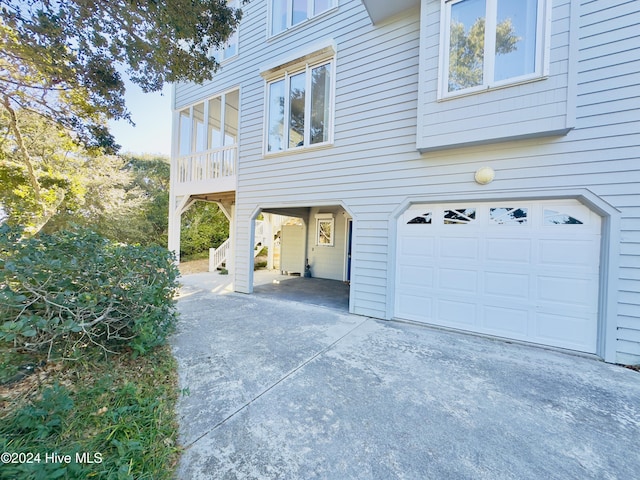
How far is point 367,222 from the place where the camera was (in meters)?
5.02

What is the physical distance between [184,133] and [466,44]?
8124 millimetres

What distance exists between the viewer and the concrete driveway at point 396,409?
1.76 metres

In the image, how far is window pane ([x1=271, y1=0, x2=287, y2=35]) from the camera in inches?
249

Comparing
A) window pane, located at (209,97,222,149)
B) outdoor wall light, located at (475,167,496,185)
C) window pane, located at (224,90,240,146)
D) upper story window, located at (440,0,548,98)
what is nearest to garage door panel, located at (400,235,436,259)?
outdoor wall light, located at (475,167,496,185)

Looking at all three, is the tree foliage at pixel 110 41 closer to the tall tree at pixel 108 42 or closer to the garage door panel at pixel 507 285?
the tall tree at pixel 108 42

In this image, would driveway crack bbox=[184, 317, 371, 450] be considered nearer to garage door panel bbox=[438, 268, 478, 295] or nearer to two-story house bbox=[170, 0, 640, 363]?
two-story house bbox=[170, 0, 640, 363]

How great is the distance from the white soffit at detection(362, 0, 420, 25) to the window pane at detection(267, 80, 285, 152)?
2.43 m

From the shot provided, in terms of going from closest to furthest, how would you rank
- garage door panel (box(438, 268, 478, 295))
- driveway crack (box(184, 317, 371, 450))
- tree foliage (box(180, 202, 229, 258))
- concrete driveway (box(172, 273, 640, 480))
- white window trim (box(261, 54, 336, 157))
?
1. concrete driveway (box(172, 273, 640, 480))
2. driveway crack (box(184, 317, 371, 450))
3. garage door panel (box(438, 268, 478, 295))
4. white window trim (box(261, 54, 336, 157))
5. tree foliage (box(180, 202, 229, 258))

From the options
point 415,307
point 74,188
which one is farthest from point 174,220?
point 415,307

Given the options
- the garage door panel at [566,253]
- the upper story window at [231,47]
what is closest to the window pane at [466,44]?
the garage door panel at [566,253]

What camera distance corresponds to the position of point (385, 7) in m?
4.55

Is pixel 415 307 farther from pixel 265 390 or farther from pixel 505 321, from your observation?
pixel 265 390

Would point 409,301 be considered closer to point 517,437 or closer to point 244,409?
point 517,437

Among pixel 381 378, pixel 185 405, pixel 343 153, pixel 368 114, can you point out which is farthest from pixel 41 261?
pixel 368 114
